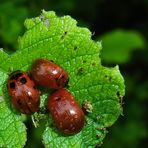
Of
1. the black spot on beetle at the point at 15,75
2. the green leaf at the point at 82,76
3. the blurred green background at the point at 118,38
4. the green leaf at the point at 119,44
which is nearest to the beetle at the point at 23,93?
the black spot on beetle at the point at 15,75

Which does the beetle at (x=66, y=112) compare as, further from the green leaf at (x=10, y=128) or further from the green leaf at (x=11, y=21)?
the green leaf at (x=11, y=21)

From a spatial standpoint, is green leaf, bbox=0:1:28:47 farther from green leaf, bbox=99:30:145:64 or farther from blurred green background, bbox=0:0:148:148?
green leaf, bbox=99:30:145:64

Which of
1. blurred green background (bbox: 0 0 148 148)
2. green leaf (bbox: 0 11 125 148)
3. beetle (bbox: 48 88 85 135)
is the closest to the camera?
beetle (bbox: 48 88 85 135)

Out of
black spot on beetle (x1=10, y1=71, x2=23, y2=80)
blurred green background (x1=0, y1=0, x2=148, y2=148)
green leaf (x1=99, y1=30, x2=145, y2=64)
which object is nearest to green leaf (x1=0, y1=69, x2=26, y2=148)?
black spot on beetle (x1=10, y1=71, x2=23, y2=80)

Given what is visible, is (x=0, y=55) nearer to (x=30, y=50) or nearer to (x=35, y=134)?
(x=30, y=50)

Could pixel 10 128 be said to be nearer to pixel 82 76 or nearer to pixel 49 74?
pixel 49 74

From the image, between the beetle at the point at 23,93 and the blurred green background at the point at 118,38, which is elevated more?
the beetle at the point at 23,93

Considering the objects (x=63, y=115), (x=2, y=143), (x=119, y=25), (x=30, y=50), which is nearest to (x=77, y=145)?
(x=63, y=115)
